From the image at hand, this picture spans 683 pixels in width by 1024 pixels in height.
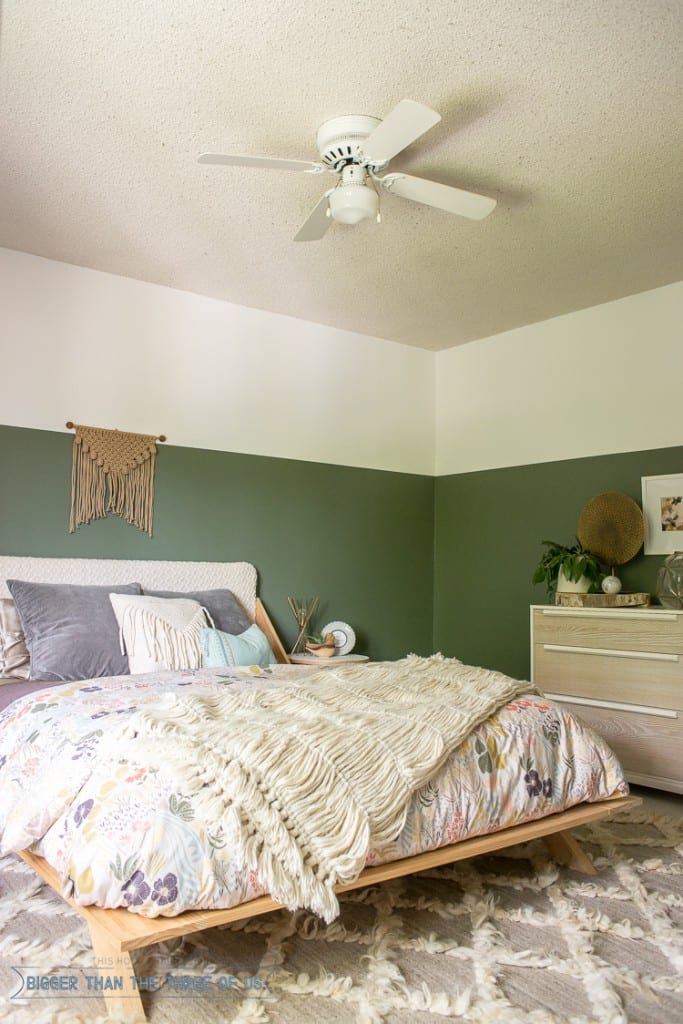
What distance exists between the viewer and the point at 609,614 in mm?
3795

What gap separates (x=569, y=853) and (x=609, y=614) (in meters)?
1.48

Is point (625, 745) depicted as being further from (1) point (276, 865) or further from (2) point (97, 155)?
(2) point (97, 155)

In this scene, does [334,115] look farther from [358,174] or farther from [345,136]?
[358,174]

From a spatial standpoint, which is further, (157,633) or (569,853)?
(157,633)

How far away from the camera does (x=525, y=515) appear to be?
4.74 m

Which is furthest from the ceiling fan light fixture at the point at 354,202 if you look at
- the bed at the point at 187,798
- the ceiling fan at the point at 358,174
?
the bed at the point at 187,798

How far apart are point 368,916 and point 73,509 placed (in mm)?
2483

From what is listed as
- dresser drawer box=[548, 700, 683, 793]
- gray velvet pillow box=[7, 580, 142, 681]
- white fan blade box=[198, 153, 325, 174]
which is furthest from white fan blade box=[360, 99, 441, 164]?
dresser drawer box=[548, 700, 683, 793]

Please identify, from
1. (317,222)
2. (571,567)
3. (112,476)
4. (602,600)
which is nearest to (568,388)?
(571,567)

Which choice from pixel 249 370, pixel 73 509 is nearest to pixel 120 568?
pixel 73 509

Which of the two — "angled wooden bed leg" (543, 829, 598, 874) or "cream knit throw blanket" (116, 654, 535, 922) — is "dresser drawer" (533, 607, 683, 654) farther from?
"cream knit throw blanket" (116, 654, 535, 922)

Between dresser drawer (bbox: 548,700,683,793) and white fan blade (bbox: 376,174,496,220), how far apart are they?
7.23 ft

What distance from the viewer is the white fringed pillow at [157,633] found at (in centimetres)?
324

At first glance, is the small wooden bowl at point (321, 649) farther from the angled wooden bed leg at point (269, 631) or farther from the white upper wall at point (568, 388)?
the white upper wall at point (568, 388)
